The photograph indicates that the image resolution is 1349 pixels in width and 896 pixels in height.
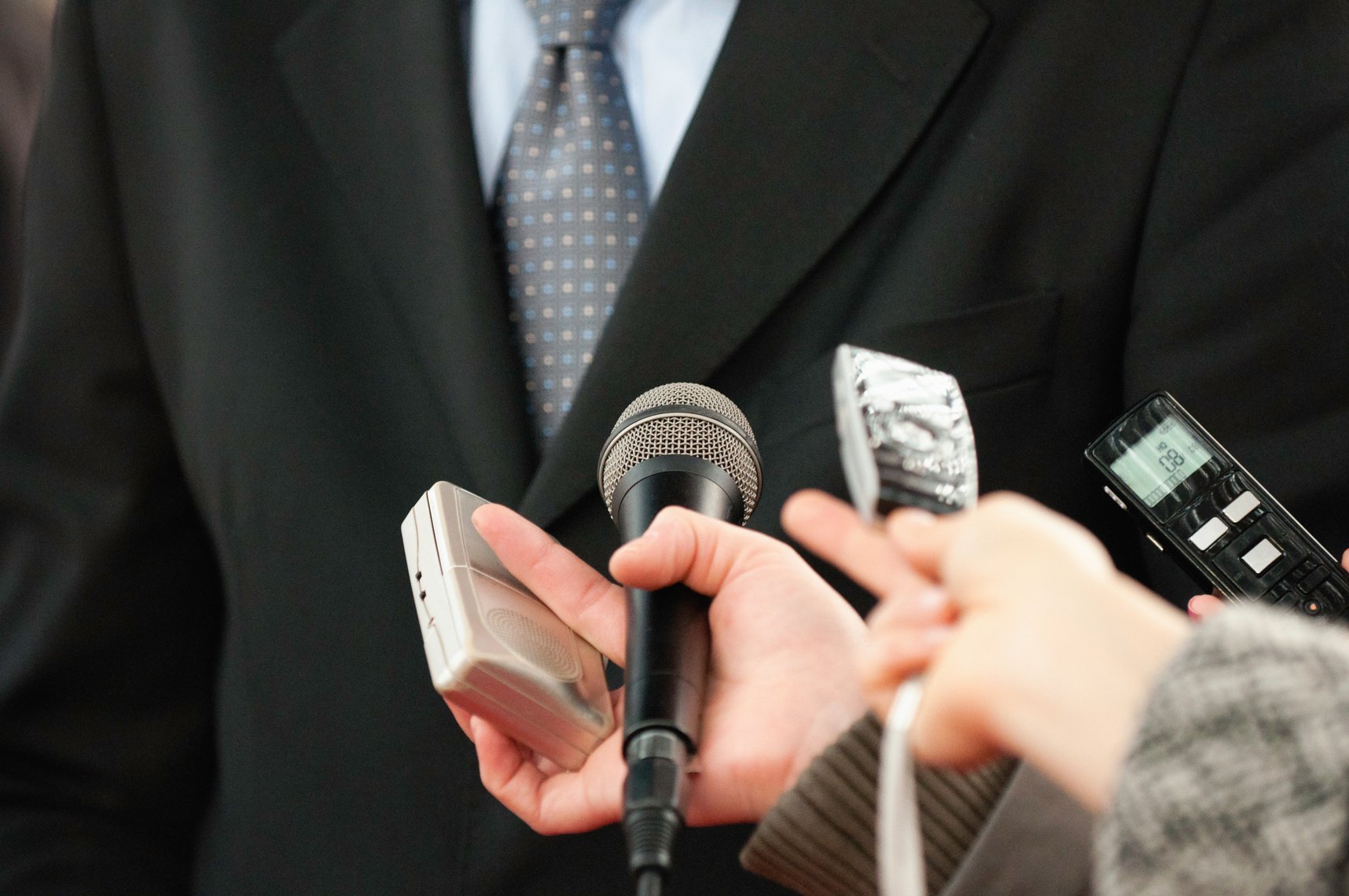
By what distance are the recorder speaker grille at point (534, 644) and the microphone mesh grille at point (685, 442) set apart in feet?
0.27

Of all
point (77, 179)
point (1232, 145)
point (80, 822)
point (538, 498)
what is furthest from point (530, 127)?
point (80, 822)

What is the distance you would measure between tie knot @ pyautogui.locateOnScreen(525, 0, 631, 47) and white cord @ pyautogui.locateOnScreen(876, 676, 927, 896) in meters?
0.75

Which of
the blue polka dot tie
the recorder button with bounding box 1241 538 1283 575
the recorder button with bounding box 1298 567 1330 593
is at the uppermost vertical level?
the blue polka dot tie

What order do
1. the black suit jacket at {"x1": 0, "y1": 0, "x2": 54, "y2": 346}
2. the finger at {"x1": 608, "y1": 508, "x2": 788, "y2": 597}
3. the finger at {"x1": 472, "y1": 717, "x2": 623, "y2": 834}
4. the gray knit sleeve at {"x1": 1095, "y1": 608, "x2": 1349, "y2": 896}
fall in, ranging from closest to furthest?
the gray knit sleeve at {"x1": 1095, "y1": 608, "x2": 1349, "y2": 896} < the finger at {"x1": 608, "y1": 508, "x2": 788, "y2": 597} < the finger at {"x1": 472, "y1": 717, "x2": 623, "y2": 834} < the black suit jacket at {"x1": 0, "y1": 0, "x2": 54, "y2": 346}

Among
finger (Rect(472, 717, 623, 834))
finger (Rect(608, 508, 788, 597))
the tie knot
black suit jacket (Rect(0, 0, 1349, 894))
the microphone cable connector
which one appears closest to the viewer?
the microphone cable connector

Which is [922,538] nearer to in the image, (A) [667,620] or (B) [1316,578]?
(A) [667,620]

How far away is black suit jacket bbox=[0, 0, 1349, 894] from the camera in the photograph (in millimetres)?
850

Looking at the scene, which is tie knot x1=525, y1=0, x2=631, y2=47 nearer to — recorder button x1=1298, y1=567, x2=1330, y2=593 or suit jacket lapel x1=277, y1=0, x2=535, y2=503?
suit jacket lapel x1=277, y1=0, x2=535, y2=503

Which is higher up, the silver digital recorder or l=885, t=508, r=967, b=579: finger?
l=885, t=508, r=967, b=579: finger

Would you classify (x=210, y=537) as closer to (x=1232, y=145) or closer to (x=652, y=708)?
(x=652, y=708)

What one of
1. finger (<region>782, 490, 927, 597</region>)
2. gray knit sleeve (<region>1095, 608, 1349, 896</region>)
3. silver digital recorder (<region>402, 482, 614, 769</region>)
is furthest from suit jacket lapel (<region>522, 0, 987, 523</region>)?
gray knit sleeve (<region>1095, 608, 1349, 896</region>)

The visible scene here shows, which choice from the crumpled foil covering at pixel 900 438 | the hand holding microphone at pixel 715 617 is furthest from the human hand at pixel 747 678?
the crumpled foil covering at pixel 900 438

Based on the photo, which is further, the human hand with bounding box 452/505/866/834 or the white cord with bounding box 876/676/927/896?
the human hand with bounding box 452/505/866/834

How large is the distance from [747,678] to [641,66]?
0.61 meters
